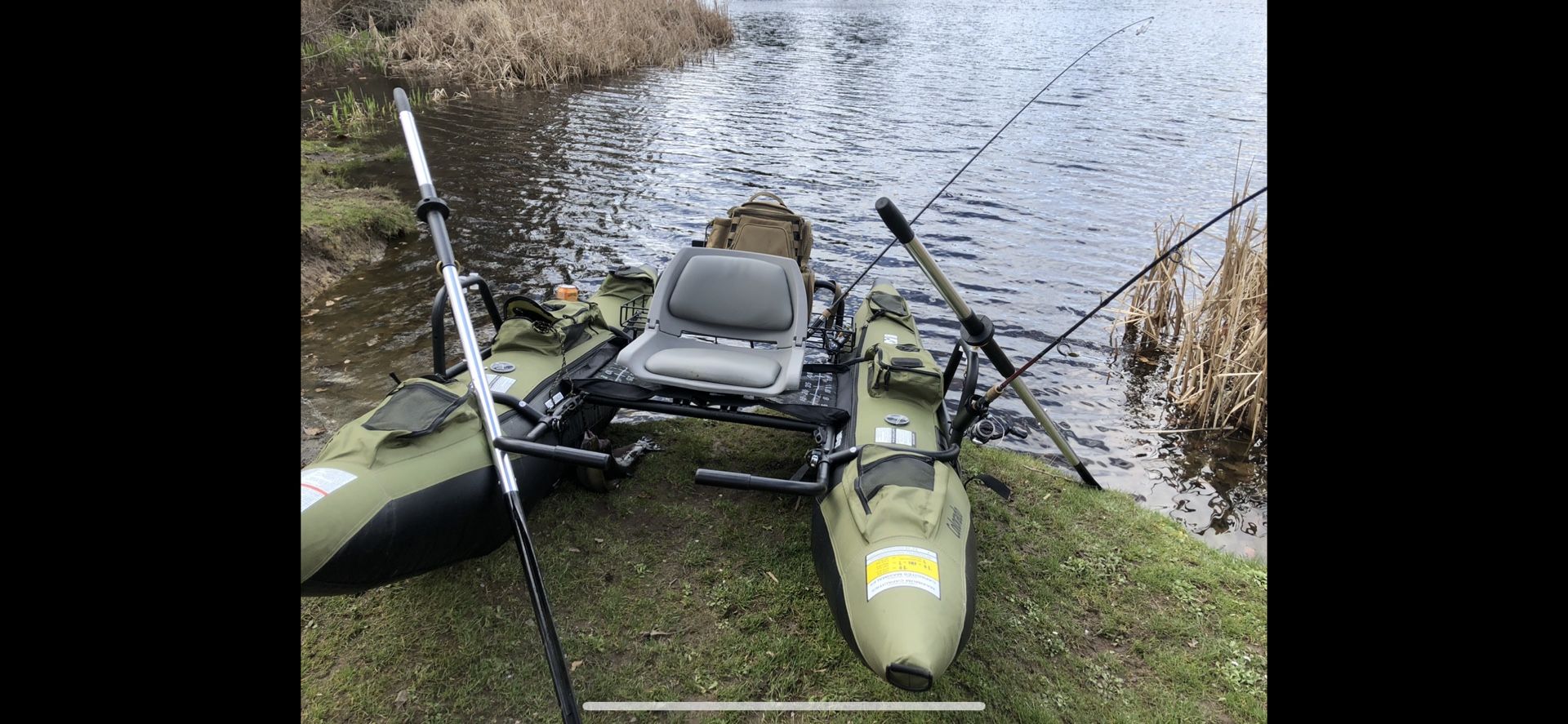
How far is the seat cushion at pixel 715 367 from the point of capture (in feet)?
13.4

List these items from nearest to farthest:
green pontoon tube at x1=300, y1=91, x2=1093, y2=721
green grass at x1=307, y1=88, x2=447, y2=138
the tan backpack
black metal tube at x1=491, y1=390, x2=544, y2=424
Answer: green pontoon tube at x1=300, y1=91, x2=1093, y2=721 < black metal tube at x1=491, y1=390, x2=544, y2=424 < the tan backpack < green grass at x1=307, y1=88, x2=447, y2=138

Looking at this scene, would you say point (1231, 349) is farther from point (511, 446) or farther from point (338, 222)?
point (338, 222)

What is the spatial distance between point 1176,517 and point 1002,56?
17.2m

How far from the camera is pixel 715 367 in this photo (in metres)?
4.12

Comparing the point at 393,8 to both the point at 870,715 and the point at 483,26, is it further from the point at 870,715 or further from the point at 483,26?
the point at 870,715

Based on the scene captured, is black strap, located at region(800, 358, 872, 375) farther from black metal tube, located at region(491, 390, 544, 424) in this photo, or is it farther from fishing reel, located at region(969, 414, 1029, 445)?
black metal tube, located at region(491, 390, 544, 424)

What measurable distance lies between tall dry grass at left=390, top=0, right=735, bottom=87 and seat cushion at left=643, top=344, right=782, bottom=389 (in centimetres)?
1332

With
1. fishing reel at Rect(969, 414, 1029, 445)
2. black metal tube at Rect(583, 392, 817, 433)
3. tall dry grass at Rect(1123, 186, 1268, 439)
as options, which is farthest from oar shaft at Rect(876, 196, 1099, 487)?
tall dry grass at Rect(1123, 186, 1268, 439)

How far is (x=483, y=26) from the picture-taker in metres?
16.1

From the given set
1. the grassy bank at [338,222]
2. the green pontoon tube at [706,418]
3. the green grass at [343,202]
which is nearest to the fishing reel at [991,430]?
the green pontoon tube at [706,418]

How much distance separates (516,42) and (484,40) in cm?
71

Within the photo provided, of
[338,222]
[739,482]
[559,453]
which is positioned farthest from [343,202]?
[739,482]

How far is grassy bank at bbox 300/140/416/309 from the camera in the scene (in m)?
7.23
